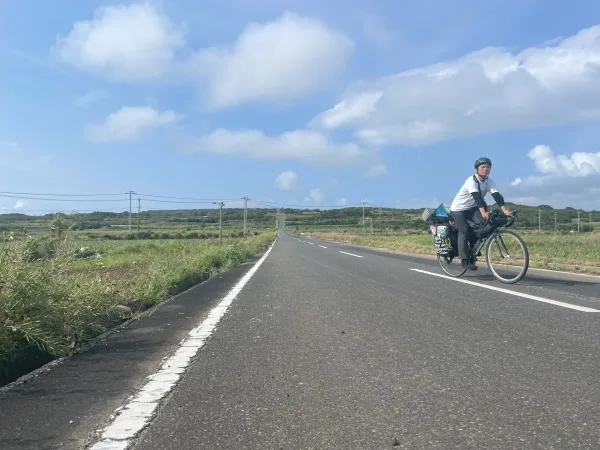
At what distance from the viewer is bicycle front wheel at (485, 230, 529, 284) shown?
7733 millimetres

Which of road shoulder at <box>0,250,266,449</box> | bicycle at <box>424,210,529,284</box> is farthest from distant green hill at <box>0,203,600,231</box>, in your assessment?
road shoulder at <box>0,250,266,449</box>

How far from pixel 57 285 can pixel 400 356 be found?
10.9 ft

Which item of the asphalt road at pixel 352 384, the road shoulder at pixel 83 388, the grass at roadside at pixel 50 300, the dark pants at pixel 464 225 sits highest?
the dark pants at pixel 464 225

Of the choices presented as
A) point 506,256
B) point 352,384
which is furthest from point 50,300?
point 506,256

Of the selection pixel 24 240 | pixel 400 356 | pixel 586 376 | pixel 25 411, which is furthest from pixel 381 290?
pixel 25 411

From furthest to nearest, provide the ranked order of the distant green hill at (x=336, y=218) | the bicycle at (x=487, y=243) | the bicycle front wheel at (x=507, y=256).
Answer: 1. the distant green hill at (x=336, y=218)
2. the bicycle at (x=487, y=243)
3. the bicycle front wheel at (x=507, y=256)

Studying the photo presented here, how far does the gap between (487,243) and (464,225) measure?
503 mm

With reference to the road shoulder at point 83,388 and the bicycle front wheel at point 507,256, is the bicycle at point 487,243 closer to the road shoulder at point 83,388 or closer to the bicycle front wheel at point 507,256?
the bicycle front wheel at point 507,256

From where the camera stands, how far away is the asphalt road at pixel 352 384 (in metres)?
2.37

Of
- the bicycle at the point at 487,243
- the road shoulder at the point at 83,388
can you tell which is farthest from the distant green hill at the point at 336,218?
the road shoulder at the point at 83,388

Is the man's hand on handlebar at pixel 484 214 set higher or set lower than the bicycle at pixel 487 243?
higher

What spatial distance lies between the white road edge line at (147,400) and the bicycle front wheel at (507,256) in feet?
17.5

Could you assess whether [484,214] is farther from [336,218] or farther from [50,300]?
[336,218]

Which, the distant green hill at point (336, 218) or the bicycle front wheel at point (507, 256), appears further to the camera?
the distant green hill at point (336, 218)
